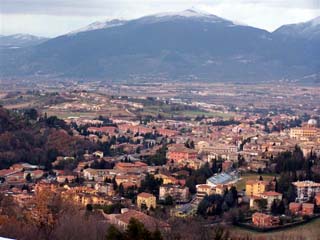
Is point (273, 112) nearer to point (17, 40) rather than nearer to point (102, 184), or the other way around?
point (102, 184)

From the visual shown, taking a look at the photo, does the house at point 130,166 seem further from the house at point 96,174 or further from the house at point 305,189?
the house at point 305,189

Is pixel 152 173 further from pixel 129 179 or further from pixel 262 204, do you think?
pixel 262 204

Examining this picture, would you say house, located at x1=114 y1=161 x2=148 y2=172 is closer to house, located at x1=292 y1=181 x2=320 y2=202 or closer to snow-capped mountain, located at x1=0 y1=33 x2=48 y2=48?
house, located at x1=292 y1=181 x2=320 y2=202

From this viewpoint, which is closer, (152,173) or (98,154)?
(152,173)

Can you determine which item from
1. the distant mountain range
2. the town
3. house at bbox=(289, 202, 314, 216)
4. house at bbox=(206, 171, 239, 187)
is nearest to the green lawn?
the town

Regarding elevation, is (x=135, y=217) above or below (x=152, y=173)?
above

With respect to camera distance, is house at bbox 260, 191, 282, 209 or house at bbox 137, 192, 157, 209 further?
house at bbox 260, 191, 282, 209

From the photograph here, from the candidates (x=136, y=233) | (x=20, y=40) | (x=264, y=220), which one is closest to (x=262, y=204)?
(x=264, y=220)
